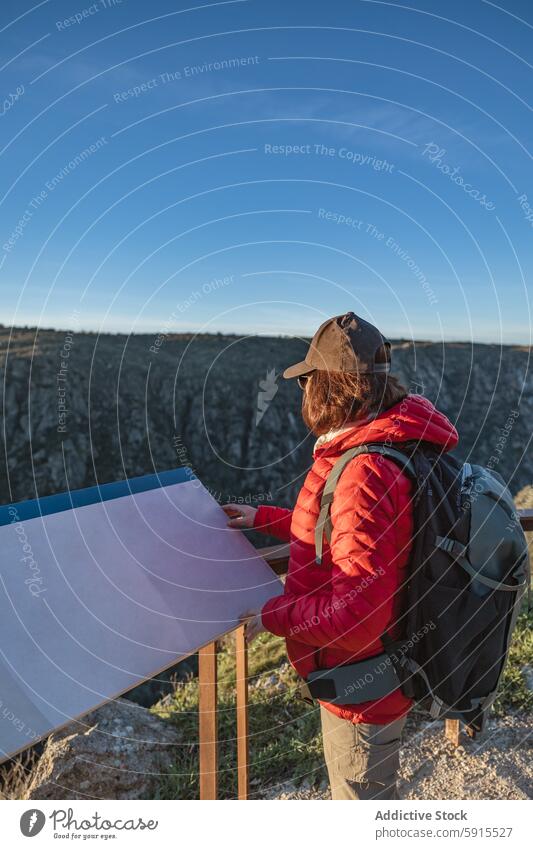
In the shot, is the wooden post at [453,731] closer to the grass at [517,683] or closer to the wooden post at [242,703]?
the grass at [517,683]

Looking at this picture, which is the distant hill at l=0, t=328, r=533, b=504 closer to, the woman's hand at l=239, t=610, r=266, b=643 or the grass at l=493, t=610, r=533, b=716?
the grass at l=493, t=610, r=533, b=716

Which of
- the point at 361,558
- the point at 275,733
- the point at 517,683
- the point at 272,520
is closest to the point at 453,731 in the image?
the point at 517,683

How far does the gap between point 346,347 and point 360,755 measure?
1185 millimetres

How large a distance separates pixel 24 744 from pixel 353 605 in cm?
81

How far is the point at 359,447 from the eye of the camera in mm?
1725

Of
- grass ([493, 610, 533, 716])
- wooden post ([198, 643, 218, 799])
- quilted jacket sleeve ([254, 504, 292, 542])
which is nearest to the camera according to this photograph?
wooden post ([198, 643, 218, 799])

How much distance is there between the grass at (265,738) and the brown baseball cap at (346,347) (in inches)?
98.8

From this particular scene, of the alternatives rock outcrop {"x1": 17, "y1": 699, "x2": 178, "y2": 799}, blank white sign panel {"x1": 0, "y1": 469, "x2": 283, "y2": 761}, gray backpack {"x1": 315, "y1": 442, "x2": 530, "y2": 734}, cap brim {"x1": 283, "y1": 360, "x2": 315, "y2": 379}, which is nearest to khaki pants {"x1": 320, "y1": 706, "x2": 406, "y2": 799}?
gray backpack {"x1": 315, "y1": 442, "x2": 530, "y2": 734}

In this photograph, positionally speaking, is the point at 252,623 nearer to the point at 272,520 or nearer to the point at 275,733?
the point at 272,520

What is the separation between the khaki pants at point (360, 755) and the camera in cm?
195

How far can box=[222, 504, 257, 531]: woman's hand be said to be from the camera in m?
2.18

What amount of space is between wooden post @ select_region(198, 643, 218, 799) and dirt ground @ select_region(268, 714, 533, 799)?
4.36 feet

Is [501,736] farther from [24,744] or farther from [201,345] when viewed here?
[201,345]
